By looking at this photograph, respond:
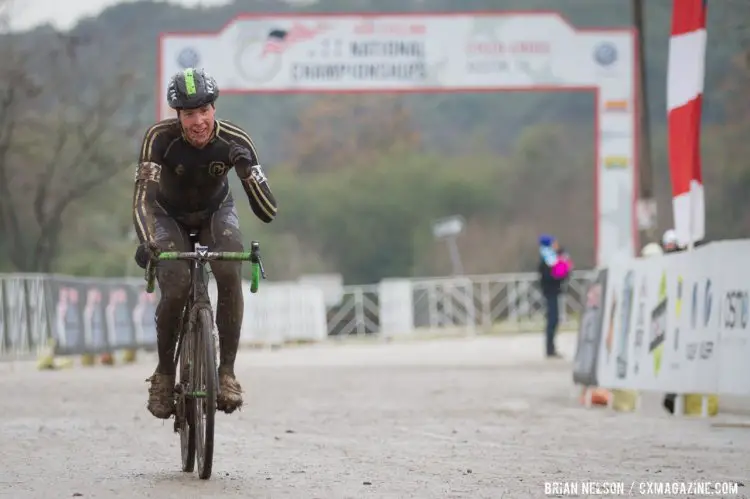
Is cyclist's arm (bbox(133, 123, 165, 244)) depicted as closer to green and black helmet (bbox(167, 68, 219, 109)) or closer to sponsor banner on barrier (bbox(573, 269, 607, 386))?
green and black helmet (bbox(167, 68, 219, 109))

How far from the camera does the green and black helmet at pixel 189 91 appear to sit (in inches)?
321

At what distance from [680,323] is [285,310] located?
86.2 ft

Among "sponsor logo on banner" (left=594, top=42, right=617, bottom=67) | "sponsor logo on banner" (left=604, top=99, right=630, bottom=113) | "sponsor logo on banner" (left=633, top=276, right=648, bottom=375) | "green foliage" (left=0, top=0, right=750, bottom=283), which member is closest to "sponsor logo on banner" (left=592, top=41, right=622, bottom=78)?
"sponsor logo on banner" (left=594, top=42, right=617, bottom=67)

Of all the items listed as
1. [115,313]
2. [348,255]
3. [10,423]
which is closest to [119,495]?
[10,423]

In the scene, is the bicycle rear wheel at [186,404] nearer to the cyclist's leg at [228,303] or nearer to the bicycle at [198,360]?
the bicycle at [198,360]

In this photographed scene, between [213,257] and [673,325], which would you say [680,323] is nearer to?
[673,325]

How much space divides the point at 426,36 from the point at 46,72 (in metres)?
19.4

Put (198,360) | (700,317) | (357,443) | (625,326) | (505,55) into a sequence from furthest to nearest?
(505,55), (625,326), (700,317), (357,443), (198,360)

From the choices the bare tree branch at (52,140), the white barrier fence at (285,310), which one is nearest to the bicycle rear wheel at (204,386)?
the white barrier fence at (285,310)

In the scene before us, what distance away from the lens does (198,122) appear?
829cm

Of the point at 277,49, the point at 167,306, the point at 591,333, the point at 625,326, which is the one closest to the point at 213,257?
the point at 167,306

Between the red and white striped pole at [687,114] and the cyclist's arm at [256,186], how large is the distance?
6443 mm

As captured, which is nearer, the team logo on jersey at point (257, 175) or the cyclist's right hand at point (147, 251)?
the cyclist's right hand at point (147, 251)

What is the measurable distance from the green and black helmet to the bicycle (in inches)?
28.9
